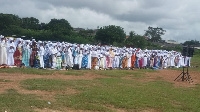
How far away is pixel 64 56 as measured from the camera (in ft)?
58.0

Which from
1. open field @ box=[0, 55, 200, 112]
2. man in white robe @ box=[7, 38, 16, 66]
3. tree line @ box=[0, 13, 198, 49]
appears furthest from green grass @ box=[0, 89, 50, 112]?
tree line @ box=[0, 13, 198, 49]

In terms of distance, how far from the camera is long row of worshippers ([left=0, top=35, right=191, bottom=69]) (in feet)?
51.0

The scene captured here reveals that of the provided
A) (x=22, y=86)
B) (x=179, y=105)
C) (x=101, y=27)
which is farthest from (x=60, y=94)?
(x=101, y=27)

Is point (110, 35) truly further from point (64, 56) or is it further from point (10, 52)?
point (10, 52)

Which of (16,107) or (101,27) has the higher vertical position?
(101,27)

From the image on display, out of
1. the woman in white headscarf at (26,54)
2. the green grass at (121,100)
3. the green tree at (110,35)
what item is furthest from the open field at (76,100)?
the green tree at (110,35)

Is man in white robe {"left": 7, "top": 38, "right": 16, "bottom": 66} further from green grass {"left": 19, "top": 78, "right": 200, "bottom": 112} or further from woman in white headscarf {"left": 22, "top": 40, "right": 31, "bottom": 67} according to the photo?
green grass {"left": 19, "top": 78, "right": 200, "bottom": 112}

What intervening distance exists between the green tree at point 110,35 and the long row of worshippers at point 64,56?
16.6 meters

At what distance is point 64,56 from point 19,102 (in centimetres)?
1068

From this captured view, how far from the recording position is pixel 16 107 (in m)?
6.53

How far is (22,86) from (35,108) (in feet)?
10.4

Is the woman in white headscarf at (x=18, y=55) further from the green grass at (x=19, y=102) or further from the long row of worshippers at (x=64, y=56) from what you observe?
the green grass at (x=19, y=102)

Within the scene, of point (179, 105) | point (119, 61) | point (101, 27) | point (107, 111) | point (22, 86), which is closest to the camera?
point (107, 111)

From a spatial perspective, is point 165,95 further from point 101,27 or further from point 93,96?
point 101,27
